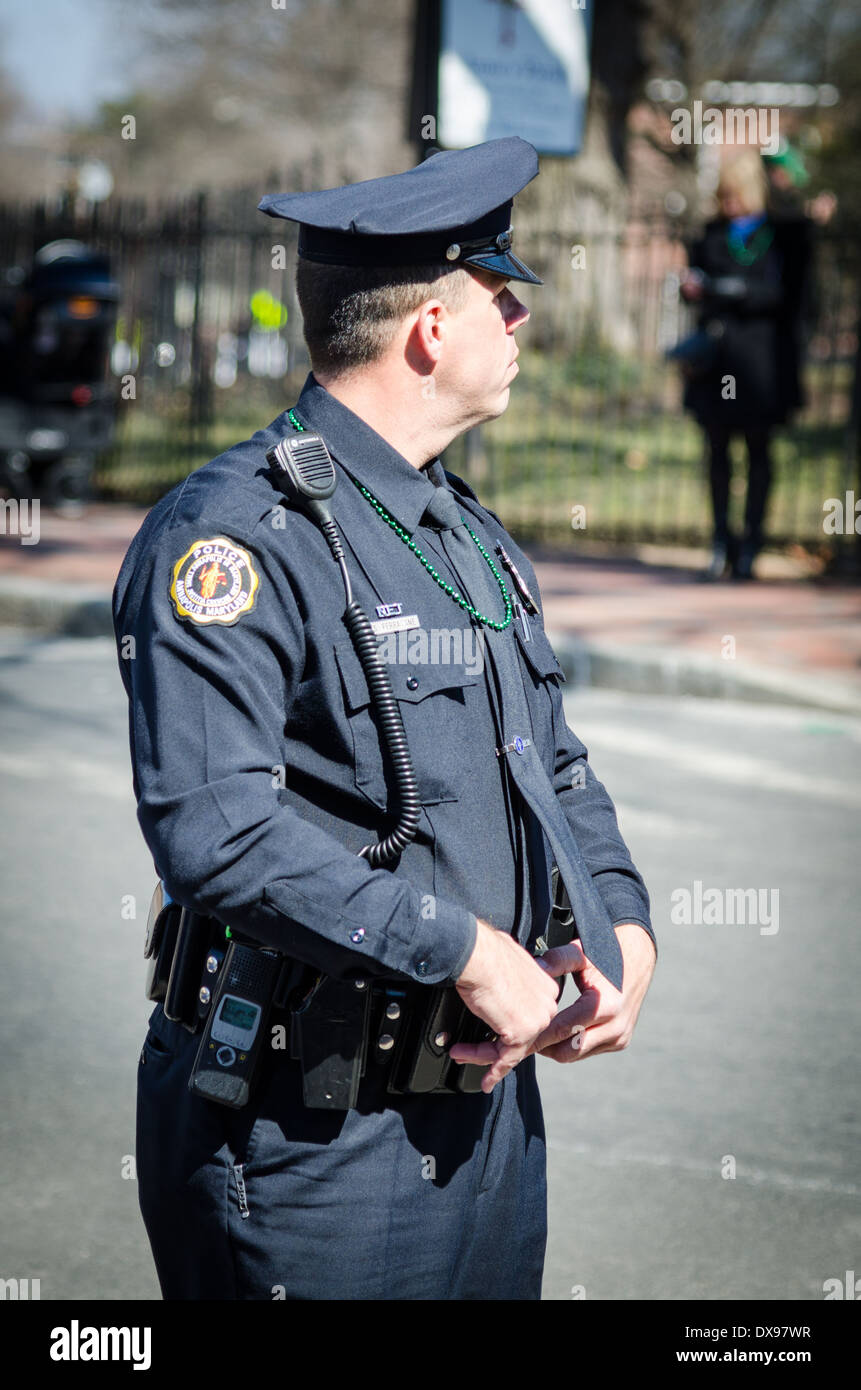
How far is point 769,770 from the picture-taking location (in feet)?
21.9

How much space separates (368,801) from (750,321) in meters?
9.19

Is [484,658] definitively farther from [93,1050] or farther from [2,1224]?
[93,1050]

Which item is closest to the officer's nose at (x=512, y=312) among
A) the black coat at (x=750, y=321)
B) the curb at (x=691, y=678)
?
the curb at (x=691, y=678)

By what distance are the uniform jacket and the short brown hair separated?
0.23ft

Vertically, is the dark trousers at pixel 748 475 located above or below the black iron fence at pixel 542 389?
below

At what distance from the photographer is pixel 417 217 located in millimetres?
1772

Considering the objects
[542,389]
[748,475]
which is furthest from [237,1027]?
[542,389]

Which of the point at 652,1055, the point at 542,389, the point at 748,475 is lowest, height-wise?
the point at 652,1055

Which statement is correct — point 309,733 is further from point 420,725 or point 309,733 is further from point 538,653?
point 538,653

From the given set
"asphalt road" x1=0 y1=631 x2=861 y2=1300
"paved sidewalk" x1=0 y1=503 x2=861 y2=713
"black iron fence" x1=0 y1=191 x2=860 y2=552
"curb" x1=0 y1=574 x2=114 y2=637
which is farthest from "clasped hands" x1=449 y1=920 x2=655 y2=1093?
"black iron fence" x1=0 y1=191 x2=860 y2=552

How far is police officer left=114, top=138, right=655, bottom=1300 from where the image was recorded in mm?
1652

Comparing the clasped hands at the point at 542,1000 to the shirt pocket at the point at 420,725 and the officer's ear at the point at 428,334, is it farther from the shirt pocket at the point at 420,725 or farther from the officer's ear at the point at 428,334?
the officer's ear at the point at 428,334

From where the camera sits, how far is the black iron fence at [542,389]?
12906 millimetres
